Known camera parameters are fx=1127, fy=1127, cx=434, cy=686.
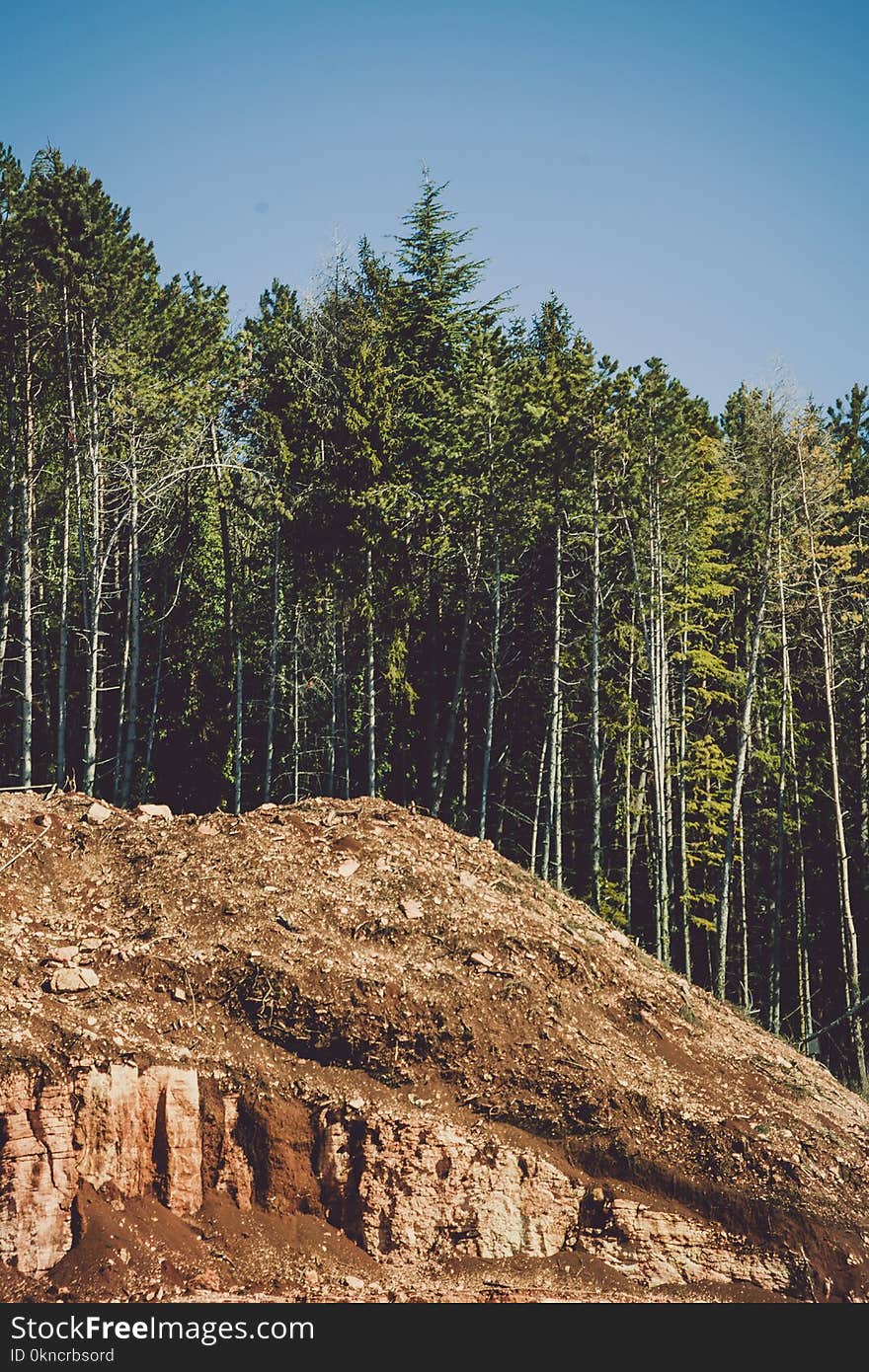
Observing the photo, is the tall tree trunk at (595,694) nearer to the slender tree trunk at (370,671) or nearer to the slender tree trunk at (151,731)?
the slender tree trunk at (370,671)

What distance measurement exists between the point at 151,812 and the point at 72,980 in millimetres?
3522

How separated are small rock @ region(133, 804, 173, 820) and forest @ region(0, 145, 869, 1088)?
4.58 m

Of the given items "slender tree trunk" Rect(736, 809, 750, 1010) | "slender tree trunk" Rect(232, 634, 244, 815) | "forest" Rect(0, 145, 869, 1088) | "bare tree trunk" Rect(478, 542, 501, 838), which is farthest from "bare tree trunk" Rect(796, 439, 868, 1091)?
"slender tree trunk" Rect(232, 634, 244, 815)

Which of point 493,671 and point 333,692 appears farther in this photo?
point 333,692

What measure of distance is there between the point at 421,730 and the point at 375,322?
28.6ft

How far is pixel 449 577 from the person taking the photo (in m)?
24.7

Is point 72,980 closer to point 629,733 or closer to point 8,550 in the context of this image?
point 8,550

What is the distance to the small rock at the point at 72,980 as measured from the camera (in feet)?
36.1

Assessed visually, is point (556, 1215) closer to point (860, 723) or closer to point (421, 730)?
point (421, 730)

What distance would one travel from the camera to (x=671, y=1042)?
13133 mm

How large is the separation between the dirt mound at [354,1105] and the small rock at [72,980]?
A: 4cm

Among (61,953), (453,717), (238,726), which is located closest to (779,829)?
(453,717)

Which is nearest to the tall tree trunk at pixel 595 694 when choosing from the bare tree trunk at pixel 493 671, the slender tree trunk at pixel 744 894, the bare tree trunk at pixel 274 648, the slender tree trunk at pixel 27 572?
the bare tree trunk at pixel 493 671
